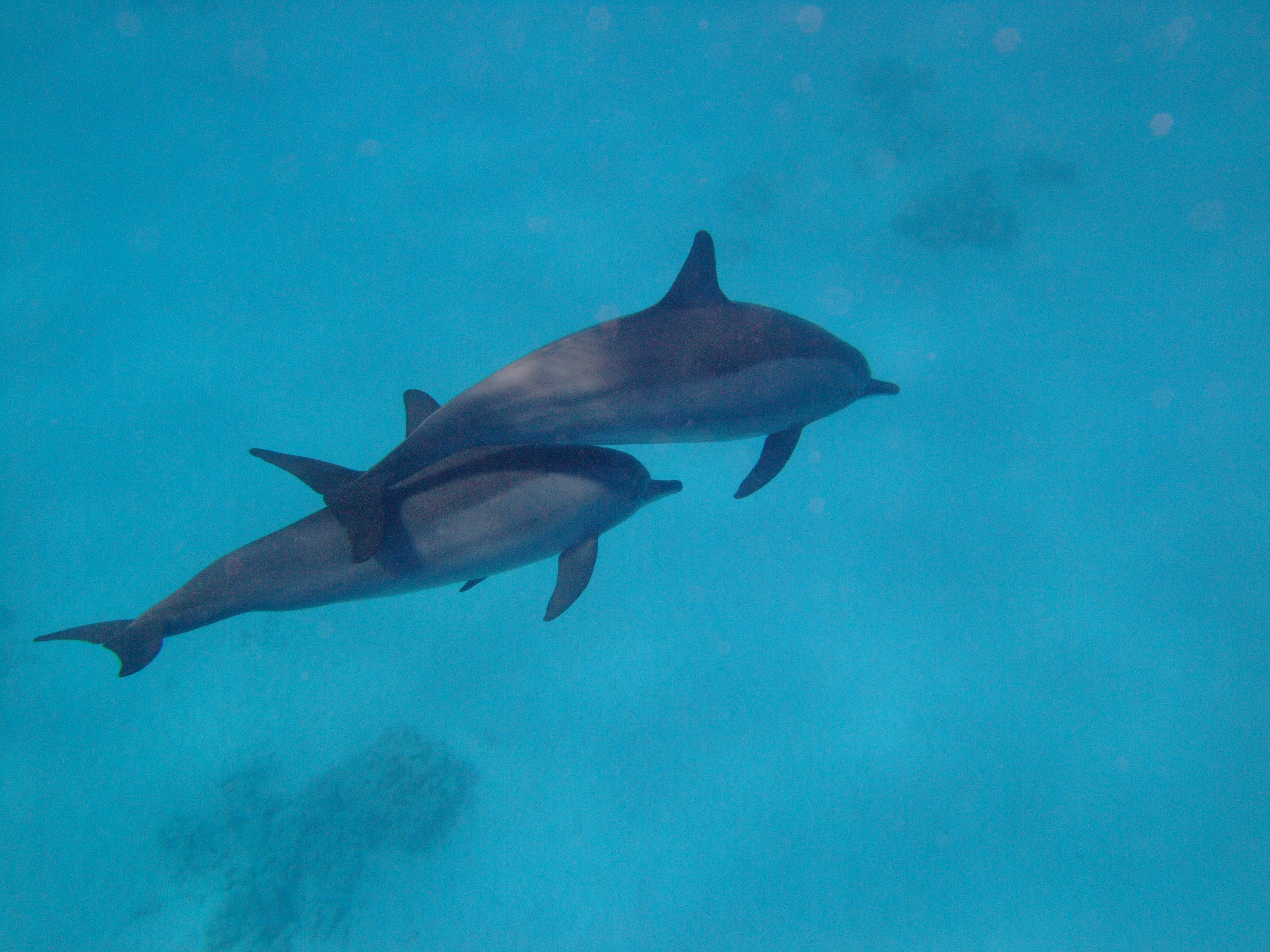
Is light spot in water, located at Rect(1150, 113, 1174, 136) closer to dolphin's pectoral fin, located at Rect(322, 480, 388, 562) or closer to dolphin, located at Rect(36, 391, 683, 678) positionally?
dolphin, located at Rect(36, 391, 683, 678)

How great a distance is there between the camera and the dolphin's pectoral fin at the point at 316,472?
3.18 meters

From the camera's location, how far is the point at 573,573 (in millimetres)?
4109

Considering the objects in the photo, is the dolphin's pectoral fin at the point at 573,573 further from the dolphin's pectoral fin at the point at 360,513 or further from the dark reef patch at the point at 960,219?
the dark reef patch at the point at 960,219

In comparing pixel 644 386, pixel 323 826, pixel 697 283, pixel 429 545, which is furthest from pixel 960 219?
pixel 323 826

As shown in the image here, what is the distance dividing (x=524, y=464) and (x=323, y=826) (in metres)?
8.50

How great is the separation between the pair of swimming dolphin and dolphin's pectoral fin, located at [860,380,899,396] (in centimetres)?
91

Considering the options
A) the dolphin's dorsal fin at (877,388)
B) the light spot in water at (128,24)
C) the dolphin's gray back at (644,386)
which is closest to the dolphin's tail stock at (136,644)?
the dolphin's gray back at (644,386)

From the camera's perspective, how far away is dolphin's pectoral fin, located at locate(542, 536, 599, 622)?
3.97 meters

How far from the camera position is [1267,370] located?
13.4 m

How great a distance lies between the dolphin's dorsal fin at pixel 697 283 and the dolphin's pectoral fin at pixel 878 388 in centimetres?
184

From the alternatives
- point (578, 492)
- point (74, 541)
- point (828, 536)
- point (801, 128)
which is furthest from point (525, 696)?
point (801, 128)

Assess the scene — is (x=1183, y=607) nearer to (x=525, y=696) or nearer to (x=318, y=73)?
(x=525, y=696)

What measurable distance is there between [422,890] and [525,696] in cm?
297

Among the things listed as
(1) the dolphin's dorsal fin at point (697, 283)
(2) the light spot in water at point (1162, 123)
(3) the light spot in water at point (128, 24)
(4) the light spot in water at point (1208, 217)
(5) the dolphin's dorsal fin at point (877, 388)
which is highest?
(2) the light spot in water at point (1162, 123)
